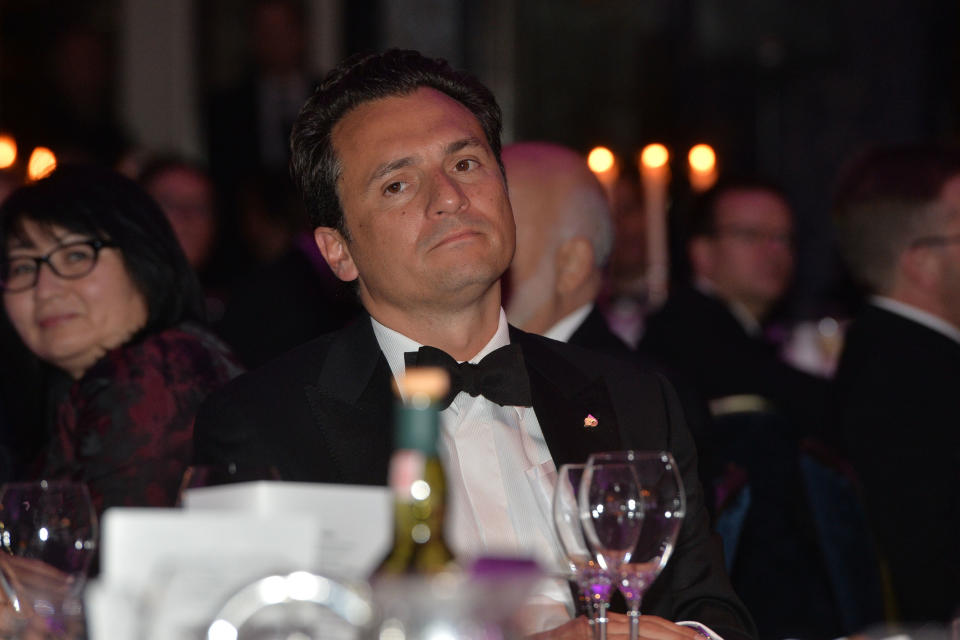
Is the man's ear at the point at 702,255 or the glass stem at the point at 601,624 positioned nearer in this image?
the glass stem at the point at 601,624

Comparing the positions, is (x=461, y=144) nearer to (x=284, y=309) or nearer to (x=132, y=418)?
(x=132, y=418)

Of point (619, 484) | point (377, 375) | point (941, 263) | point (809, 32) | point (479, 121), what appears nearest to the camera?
point (619, 484)

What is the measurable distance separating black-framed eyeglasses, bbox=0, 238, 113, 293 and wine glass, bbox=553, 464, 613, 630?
6.03 ft

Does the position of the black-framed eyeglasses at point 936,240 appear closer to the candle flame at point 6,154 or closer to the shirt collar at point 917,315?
the shirt collar at point 917,315

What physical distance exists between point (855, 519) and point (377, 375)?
1.45 metres

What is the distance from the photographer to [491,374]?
2.48 meters

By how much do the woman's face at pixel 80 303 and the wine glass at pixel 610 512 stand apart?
1859 mm

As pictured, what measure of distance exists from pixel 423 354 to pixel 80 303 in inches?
47.6

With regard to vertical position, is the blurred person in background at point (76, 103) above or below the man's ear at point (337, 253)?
above

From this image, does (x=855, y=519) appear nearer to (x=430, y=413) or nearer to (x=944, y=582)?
(x=944, y=582)

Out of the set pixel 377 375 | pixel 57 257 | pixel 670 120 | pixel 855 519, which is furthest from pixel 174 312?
pixel 670 120

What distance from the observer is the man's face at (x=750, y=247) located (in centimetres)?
575

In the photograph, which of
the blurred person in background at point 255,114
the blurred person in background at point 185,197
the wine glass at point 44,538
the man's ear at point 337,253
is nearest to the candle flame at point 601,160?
the blurred person in background at point 185,197

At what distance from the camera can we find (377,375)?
2580 mm
